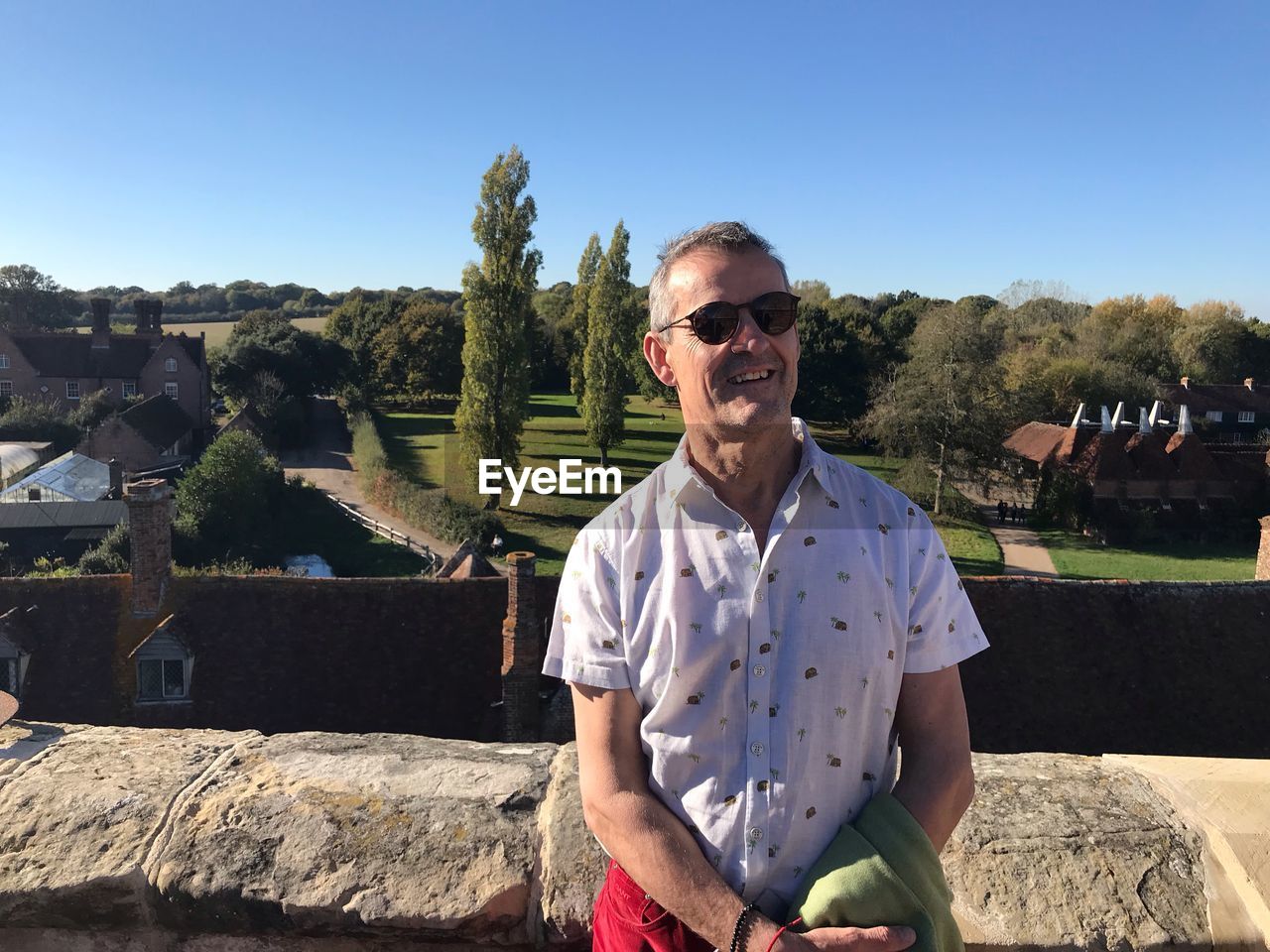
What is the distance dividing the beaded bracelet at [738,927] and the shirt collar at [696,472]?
671 millimetres

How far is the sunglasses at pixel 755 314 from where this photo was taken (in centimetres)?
154

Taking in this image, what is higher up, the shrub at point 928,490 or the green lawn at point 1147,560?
the shrub at point 928,490

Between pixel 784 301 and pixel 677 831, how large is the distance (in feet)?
3.06

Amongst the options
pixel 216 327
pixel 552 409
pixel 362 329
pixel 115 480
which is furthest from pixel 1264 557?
pixel 216 327

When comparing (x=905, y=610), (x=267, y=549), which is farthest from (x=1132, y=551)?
(x=905, y=610)

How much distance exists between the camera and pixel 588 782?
1.48 metres

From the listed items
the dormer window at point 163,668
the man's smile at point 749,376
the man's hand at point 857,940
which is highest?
the man's smile at point 749,376

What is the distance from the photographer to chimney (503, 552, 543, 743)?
9352 mm

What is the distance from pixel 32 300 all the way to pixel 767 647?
66.9 meters

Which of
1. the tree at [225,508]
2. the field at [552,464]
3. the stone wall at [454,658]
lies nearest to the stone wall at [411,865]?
the field at [552,464]

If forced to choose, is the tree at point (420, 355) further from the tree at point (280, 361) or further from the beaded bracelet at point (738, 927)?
the beaded bracelet at point (738, 927)

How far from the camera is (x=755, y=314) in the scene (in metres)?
1.55

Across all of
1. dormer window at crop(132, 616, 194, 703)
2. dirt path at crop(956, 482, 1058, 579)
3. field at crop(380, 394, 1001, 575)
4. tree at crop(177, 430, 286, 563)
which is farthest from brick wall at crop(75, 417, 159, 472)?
dirt path at crop(956, 482, 1058, 579)

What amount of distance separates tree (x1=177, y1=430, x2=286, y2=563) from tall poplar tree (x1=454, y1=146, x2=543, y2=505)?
6.16 metres
